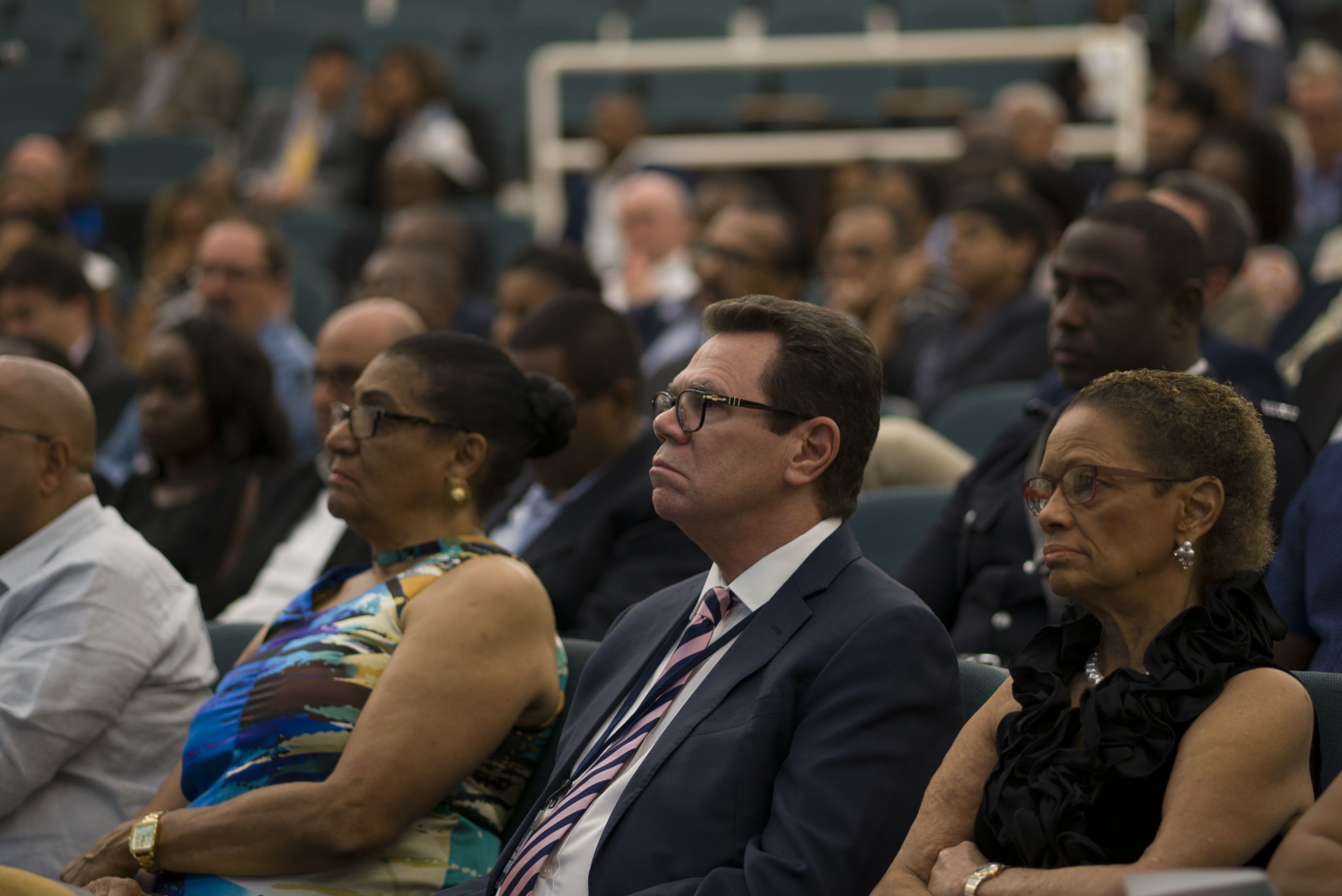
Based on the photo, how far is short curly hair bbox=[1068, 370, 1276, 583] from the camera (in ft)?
5.75

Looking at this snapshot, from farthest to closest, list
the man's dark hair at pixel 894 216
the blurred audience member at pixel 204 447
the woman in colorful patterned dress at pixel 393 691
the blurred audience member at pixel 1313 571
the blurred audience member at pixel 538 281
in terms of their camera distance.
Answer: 1. the man's dark hair at pixel 894 216
2. the blurred audience member at pixel 538 281
3. the blurred audience member at pixel 204 447
4. the blurred audience member at pixel 1313 571
5. the woman in colorful patterned dress at pixel 393 691

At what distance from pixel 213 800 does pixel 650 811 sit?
0.80 m

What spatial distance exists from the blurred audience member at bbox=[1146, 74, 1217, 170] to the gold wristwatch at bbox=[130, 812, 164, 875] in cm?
Result: 571

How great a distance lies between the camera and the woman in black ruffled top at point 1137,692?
160 centimetres

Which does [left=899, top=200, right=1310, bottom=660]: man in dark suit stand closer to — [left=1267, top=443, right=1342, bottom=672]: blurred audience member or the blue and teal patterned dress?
[left=1267, top=443, right=1342, bottom=672]: blurred audience member

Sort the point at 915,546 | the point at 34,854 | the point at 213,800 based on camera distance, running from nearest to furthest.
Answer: the point at 213,800, the point at 34,854, the point at 915,546

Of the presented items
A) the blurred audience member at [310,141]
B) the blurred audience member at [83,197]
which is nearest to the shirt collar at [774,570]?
the blurred audience member at [310,141]

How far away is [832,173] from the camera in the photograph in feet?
27.3

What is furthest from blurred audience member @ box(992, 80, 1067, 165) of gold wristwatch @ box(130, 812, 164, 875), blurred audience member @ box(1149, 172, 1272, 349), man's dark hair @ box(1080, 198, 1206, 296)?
gold wristwatch @ box(130, 812, 164, 875)

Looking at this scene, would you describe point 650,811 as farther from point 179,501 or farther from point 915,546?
point 179,501

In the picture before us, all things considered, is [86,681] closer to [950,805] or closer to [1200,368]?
[950,805]

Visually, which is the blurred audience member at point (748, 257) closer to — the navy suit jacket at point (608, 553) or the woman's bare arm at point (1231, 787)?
the navy suit jacket at point (608, 553)

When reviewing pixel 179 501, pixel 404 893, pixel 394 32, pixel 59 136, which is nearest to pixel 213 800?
pixel 404 893

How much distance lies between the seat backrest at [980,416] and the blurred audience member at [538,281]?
1176 mm
